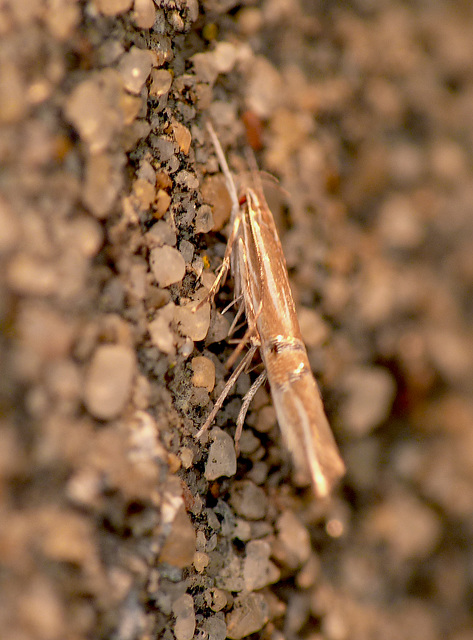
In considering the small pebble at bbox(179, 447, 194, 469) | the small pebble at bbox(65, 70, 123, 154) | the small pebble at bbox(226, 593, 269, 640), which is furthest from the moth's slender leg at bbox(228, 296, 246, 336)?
the small pebble at bbox(226, 593, 269, 640)

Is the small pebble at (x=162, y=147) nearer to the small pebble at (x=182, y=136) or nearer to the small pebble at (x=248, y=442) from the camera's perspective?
the small pebble at (x=182, y=136)

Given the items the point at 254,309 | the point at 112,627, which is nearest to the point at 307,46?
the point at 254,309

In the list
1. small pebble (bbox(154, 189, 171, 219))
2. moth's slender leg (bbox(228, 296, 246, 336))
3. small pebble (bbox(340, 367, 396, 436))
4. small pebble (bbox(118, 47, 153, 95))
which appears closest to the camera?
small pebble (bbox(118, 47, 153, 95))

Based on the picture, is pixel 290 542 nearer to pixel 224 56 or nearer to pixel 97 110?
pixel 97 110

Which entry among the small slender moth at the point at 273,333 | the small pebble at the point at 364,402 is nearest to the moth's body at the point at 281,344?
the small slender moth at the point at 273,333

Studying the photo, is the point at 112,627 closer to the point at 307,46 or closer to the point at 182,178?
the point at 182,178

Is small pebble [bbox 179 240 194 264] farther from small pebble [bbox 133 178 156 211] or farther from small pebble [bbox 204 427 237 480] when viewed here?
small pebble [bbox 204 427 237 480]
